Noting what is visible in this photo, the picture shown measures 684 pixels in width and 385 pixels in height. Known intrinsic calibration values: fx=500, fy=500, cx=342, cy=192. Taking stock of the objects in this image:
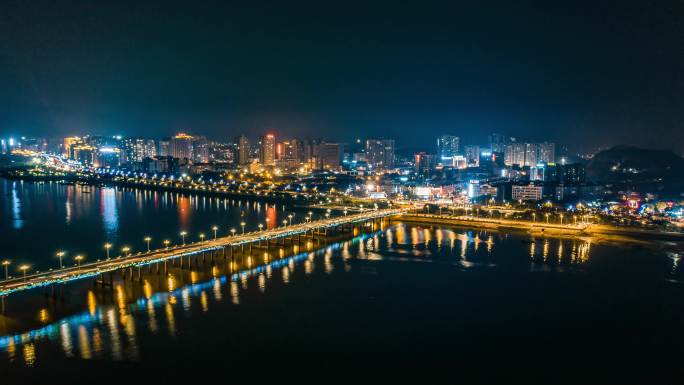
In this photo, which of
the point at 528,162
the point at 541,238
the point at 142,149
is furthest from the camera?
the point at 142,149

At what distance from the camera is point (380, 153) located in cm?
5806

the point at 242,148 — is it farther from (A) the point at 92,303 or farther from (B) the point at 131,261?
(A) the point at 92,303

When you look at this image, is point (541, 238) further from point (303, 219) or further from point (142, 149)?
point (142, 149)

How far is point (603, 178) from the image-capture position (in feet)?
151

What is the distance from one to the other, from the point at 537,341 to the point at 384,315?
104 inches

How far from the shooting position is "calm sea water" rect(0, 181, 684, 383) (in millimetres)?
7254

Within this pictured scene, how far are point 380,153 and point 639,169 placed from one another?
26276 mm

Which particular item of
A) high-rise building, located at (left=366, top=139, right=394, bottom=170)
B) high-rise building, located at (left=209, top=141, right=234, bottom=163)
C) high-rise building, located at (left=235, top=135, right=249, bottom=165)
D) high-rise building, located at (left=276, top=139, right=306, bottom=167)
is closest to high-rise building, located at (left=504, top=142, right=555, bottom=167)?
high-rise building, located at (left=366, top=139, right=394, bottom=170)

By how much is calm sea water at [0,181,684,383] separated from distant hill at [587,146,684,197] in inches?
1041

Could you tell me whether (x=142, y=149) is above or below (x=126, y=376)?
above

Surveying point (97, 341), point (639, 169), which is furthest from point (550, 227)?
point (639, 169)

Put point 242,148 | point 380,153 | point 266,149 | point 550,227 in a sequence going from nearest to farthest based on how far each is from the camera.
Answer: point 550,227 → point 380,153 → point 242,148 → point 266,149

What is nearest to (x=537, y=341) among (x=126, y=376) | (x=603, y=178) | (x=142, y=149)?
(x=126, y=376)

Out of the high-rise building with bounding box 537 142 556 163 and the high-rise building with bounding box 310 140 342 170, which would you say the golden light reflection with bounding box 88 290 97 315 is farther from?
the high-rise building with bounding box 537 142 556 163
